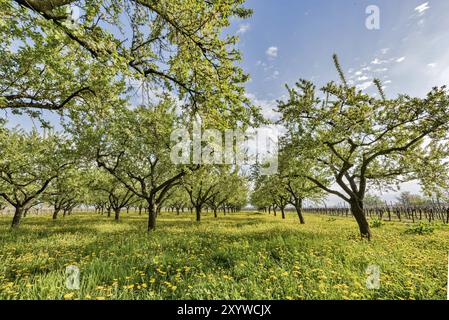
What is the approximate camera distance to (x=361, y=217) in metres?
12.9

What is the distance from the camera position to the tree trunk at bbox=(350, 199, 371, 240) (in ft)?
41.6

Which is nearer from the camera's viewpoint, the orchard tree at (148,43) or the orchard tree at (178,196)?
the orchard tree at (148,43)

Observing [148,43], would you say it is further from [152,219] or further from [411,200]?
[411,200]

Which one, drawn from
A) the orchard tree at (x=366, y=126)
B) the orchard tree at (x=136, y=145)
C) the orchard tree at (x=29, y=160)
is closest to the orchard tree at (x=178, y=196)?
the orchard tree at (x=136, y=145)

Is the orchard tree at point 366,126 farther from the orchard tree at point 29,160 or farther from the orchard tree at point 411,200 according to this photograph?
the orchard tree at point 411,200

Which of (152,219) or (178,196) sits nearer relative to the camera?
(152,219)

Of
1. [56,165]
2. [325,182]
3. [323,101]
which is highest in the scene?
[323,101]

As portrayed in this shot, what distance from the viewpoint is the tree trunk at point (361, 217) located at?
1268cm

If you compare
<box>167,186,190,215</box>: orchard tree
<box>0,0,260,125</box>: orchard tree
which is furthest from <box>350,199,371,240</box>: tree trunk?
<box>167,186,190,215</box>: orchard tree

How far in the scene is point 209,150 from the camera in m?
16.2

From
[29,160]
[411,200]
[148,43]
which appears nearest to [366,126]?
[148,43]
